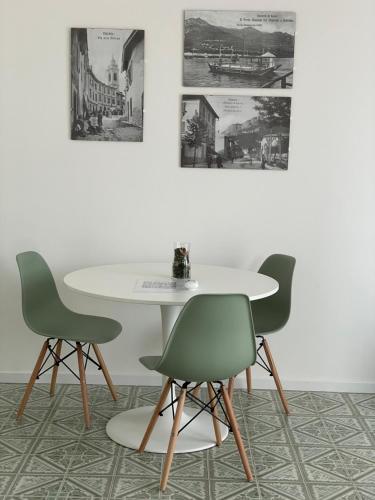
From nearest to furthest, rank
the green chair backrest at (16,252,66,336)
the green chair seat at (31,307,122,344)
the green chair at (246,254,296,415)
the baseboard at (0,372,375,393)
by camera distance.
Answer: the green chair seat at (31,307,122,344) → the green chair backrest at (16,252,66,336) → the green chair at (246,254,296,415) → the baseboard at (0,372,375,393)

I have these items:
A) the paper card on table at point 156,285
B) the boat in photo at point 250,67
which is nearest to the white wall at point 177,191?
the boat in photo at point 250,67

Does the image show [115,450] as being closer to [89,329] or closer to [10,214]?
[89,329]

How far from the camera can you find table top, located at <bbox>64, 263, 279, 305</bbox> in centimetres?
280

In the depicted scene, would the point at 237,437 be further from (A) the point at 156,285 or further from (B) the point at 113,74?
(B) the point at 113,74

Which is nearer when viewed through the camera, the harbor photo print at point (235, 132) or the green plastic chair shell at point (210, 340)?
the green plastic chair shell at point (210, 340)

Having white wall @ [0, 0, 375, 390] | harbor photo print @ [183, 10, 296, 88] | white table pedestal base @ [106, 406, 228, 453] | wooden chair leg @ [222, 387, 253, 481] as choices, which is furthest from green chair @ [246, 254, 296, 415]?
harbor photo print @ [183, 10, 296, 88]

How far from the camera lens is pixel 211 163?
12.5 ft

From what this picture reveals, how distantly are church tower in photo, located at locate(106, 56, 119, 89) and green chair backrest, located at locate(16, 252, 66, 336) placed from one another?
113 centimetres

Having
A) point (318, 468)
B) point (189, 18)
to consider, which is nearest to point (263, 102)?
point (189, 18)

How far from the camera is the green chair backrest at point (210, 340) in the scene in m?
2.56

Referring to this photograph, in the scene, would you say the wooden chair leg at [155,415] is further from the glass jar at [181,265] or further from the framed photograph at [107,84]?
the framed photograph at [107,84]

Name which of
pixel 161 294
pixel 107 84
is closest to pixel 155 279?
pixel 161 294

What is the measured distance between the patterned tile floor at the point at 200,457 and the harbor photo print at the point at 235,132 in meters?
1.46

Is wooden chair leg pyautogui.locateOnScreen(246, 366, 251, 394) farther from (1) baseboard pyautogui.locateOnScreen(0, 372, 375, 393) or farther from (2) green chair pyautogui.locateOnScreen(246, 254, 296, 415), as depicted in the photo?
(1) baseboard pyautogui.locateOnScreen(0, 372, 375, 393)
